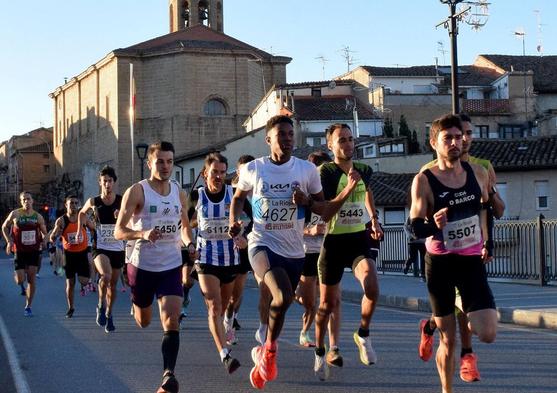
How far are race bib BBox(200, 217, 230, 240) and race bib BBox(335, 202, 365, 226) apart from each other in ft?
5.93

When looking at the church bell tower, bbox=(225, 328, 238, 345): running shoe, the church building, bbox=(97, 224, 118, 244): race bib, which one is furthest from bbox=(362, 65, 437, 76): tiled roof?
bbox=(225, 328, 238, 345): running shoe

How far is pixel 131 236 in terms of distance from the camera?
27.9 ft

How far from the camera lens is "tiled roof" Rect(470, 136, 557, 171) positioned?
44094 millimetres

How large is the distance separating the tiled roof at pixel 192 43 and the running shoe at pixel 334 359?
82296mm

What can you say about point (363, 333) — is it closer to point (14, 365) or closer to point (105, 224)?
point (14, 365)

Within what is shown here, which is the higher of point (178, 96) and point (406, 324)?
point (178, 96)

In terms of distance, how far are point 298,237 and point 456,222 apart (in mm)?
1695

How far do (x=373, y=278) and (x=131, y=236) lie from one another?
7.08 ft

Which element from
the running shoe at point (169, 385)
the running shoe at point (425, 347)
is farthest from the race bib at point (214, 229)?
the running shoe at point (169, 385)

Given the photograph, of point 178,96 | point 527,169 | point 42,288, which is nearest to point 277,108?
point 178,96

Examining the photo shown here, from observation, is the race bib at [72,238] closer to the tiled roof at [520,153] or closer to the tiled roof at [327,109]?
the tiled roof at [520,153]

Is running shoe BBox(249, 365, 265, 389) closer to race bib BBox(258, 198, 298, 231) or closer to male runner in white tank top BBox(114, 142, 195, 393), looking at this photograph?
male runner in white tank top BBox(114, 142, 195, 393)

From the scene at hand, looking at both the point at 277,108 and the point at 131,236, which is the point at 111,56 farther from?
the point at 131,236

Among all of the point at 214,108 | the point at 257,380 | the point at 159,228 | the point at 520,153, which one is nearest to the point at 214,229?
the point at 159,228
